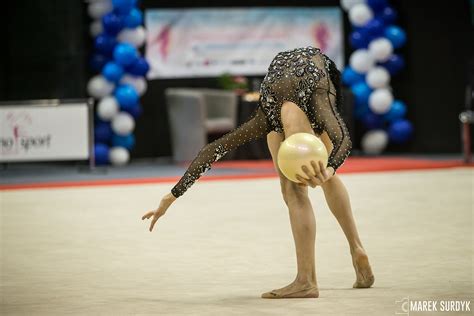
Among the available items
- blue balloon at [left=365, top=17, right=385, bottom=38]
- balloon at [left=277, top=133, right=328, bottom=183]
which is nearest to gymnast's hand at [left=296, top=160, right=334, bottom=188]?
balloon at [left=277, top=133, right=328, bottom=183]

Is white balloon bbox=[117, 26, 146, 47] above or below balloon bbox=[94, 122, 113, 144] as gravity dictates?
above

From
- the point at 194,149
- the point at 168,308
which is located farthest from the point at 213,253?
the point at 194,149

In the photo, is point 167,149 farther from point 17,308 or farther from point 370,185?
point 17,308

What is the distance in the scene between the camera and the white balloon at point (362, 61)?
51.1 feet

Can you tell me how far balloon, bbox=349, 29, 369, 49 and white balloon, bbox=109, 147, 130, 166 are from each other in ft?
13.8

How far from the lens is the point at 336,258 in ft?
18.8

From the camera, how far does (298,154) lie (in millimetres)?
3990

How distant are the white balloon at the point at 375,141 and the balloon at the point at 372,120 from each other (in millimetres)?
106

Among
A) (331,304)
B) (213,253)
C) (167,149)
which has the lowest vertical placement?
(167,149)

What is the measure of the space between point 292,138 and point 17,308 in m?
1.48

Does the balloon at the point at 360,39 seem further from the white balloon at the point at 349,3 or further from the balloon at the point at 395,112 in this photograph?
the balloon at the point at 395,112

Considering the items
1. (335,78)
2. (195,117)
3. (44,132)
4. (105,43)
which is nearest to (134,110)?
(195,117)

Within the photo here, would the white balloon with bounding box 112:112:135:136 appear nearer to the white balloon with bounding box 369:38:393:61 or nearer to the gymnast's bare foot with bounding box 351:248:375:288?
the white balloon with bounding box 369:38:393:61

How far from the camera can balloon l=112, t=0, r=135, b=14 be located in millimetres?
13969
